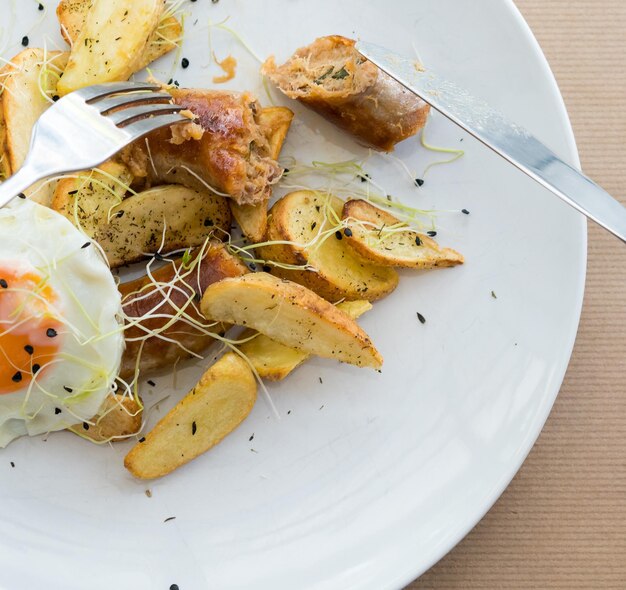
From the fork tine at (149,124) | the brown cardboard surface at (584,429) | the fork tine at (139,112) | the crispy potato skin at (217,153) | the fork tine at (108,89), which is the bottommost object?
the brown cardboard surface at (584,429)

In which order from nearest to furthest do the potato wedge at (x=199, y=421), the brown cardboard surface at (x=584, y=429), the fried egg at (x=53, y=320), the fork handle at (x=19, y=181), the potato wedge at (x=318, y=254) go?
the fork handle at (x=19, y=181) < the fried egg at (x=53, y=320) < the potato wedge at (x=199, y=421) < the potato wedge at (x=318, y=254) < the brown cardboard surface at (x=584, y=429)

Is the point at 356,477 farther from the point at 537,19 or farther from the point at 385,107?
the point at 537,19

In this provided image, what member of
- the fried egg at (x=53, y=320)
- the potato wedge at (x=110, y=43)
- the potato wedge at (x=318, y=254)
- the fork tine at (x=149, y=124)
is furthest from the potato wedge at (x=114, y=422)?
the potato wedge at (x=110, y=43)

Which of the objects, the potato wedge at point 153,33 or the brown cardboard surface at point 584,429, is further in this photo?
the brown cardboard surface at point 584,429

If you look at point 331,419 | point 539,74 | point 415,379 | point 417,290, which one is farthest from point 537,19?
point 331,419

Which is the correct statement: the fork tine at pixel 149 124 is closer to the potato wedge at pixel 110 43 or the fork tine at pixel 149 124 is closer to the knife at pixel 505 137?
the potato wedge at pixel 110 43

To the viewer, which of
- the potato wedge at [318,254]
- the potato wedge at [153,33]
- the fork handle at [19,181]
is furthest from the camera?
the potato wedge at [153,33]

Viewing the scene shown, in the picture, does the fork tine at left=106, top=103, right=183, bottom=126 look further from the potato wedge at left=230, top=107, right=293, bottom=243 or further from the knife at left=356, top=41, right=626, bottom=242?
the knife at left=356, top=41, right=626, bottom=242

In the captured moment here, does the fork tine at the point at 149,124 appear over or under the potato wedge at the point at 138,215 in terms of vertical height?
over
